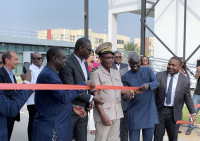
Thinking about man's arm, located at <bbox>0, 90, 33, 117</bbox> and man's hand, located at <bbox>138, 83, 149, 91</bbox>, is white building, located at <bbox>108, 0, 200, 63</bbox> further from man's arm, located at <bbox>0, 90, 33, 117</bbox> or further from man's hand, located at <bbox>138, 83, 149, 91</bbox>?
man's arm, located at <bbox>0, 90, 33, 117</bbox>

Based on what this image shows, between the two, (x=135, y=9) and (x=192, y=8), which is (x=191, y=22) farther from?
(x=135, y=9)

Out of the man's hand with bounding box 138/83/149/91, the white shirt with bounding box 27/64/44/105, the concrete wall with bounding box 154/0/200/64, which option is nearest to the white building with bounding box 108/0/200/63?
the concrete wall with bounding box 154/0/200/64

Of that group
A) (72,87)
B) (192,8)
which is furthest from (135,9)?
(72,87)

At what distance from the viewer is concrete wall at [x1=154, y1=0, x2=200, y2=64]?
1243 cm

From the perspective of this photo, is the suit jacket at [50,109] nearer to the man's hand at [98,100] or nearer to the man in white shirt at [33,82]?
the man's hand at [98,100]

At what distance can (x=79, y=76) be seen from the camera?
3.62 metres

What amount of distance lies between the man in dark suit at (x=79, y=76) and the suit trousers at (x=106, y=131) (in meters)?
0.24

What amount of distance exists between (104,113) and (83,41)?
1139 mm

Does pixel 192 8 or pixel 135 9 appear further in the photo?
pixel 135 9

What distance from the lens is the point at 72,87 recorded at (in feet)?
10.2

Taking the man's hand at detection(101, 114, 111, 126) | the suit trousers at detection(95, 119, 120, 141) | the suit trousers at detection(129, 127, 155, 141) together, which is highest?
the man's hand at detection(101, 114, 111, 126)

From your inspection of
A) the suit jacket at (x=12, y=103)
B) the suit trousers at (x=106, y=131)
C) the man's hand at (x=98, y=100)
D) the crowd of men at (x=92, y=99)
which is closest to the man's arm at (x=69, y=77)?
the crowd of men at (x=92, y=99)

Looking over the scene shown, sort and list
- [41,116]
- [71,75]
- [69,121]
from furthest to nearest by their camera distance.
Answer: [71,75] → [69,121] → [41,116]

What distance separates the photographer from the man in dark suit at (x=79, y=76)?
3531mm
